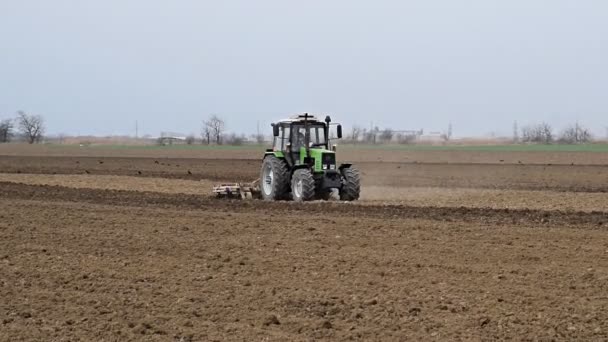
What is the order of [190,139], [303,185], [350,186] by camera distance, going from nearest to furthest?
1. [303,185]
2. [350,186]
3. [190,139]

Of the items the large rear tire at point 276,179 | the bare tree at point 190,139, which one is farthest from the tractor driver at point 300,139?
the bare tree at point 190,139

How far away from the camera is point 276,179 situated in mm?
20469

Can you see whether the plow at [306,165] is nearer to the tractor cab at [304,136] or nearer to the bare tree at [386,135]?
the tractor cab at [304,136]

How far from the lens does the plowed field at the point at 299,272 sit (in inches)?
305

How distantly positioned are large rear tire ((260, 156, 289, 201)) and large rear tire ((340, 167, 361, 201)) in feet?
4.69

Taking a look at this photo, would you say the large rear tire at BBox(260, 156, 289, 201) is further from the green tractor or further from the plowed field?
the plowed field

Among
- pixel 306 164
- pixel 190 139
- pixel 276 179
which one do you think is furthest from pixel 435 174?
pixel 190 139

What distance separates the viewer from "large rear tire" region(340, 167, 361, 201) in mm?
20188

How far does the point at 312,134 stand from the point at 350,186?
1636mm

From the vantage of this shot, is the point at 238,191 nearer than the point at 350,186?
No

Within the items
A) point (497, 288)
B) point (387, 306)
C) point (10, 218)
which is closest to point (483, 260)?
point (497, 288)

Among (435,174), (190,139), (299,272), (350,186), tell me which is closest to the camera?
(299,272)

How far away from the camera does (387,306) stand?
834 centimetres

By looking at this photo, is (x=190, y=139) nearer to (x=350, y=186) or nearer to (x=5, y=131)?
(x=5, y=131)
